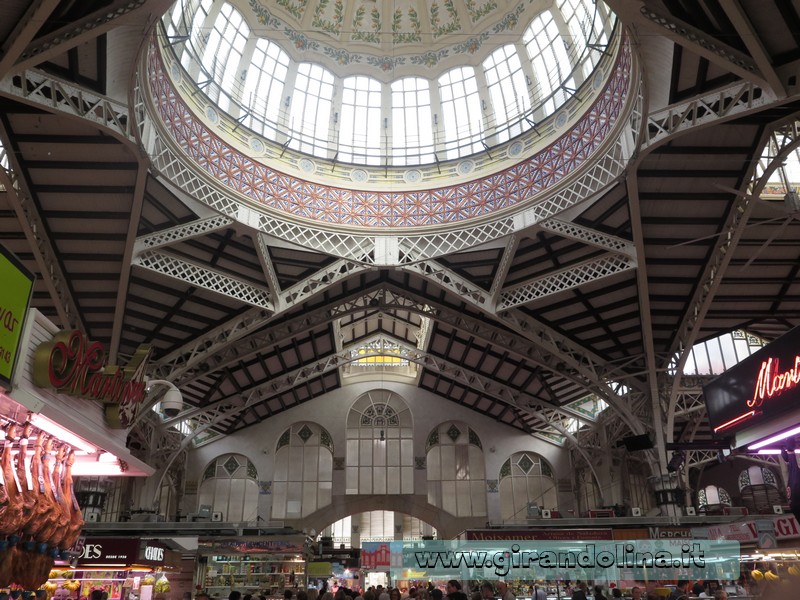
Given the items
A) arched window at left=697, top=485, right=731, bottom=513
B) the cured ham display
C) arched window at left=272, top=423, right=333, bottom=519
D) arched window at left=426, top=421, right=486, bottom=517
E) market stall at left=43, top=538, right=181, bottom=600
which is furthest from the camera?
arched window at left=697, top=485, right=731, bottom=513

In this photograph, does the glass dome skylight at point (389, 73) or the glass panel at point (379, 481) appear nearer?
the glass dome skylight at point (389, 73)

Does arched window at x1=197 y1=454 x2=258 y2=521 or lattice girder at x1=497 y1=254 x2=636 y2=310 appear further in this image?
arched window at x1=197 y1=454 x2=258 y2=521

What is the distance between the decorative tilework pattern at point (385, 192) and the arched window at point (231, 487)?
794 inches

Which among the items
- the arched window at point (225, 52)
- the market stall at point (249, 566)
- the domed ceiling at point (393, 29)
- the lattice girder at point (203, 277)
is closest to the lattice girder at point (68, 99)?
the lattice girder at point (203, 277)

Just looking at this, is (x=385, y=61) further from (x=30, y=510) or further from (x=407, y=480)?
(x=407, y=480)

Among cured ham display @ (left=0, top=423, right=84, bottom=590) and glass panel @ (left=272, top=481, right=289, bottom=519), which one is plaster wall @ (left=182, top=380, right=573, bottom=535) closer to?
glass panel @ (left=272, top=481, right=289, bottom=519)

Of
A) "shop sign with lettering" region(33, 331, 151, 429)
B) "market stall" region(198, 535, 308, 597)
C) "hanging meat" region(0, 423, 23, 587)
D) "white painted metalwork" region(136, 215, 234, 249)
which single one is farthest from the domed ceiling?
"hanging meat" region(0, 423, 23, 587)

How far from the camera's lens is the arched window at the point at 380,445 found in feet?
116

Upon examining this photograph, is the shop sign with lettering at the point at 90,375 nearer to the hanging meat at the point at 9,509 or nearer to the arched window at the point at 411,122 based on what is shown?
the hanging meat at the point at 9,509

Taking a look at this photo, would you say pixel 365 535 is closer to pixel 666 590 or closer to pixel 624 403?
pixel 624 403

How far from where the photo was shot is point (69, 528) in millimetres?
6832

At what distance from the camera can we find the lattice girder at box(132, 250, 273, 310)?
18.1m

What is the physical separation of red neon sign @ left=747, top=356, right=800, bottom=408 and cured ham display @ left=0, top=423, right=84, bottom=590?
24.6 ft

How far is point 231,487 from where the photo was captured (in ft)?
116
